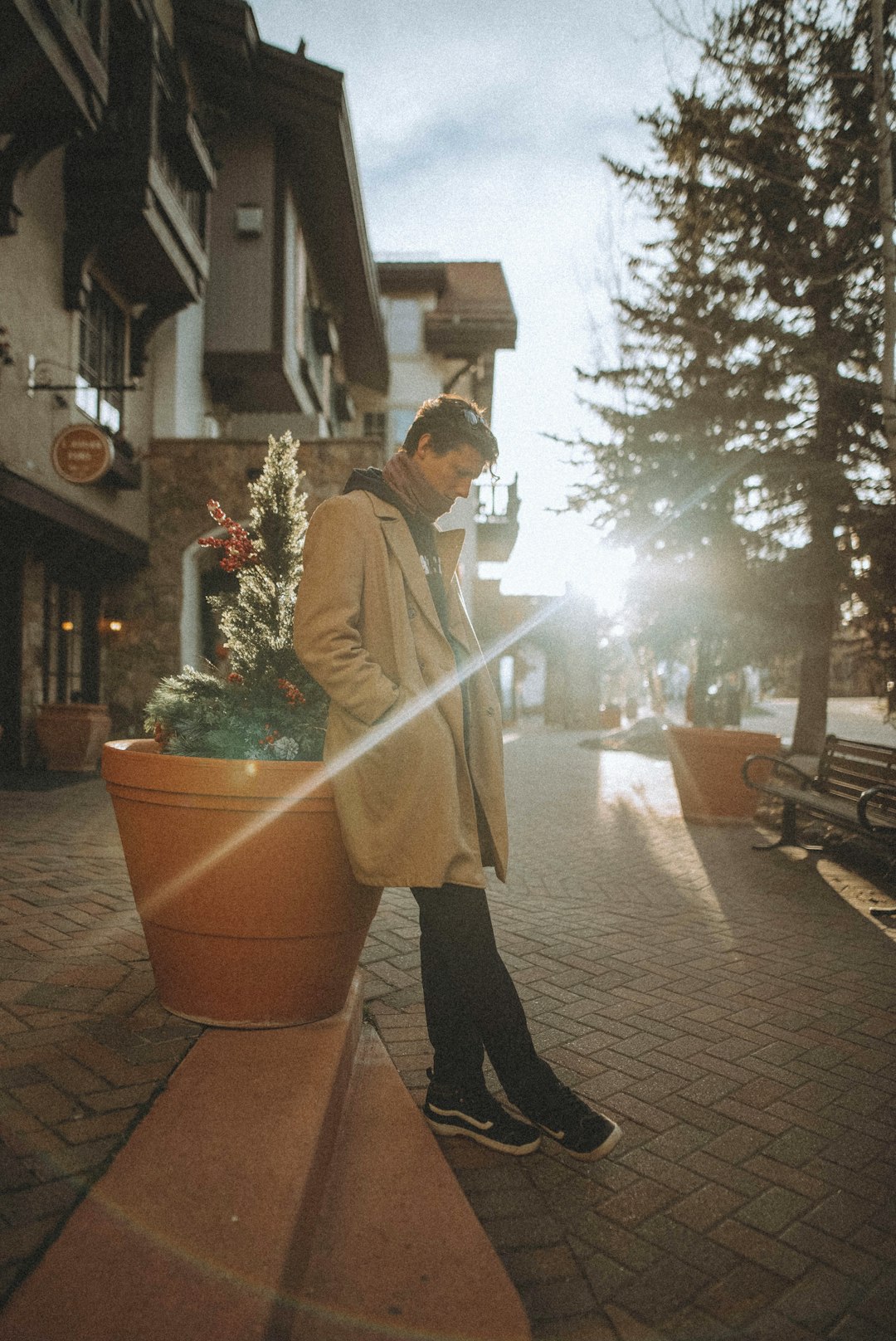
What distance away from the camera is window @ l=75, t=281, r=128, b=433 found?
35.9 feet

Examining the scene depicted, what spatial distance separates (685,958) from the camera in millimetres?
3973

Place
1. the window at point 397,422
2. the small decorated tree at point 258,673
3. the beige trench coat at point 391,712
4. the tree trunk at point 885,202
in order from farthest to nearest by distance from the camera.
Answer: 1. the window at point 397,422
2. the tree trunk at point 885,202
3. the small decorated tree at point 258,673
4. the beige trench coat at point 391,712

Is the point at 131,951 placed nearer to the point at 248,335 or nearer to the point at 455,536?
the point at 455,536

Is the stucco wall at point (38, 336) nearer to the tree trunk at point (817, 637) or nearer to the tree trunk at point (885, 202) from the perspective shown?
the tree trunk at point (885, 202)

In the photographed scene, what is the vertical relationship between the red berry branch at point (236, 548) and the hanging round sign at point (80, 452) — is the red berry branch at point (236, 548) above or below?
below

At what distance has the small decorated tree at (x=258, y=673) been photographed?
9.27 ft

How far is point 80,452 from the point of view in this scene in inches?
371

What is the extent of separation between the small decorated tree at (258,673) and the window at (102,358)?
27.7 ft

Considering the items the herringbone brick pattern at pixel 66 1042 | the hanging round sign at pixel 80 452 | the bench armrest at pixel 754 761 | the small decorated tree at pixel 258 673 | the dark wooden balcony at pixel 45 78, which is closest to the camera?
the herringbone brick pattern at pixel 66 1042

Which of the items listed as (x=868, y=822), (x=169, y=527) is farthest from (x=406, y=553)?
(x=169, y=527)

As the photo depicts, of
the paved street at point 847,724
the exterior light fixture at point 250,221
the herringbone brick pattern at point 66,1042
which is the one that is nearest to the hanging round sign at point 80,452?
the herringbone brick pattern at point 66,1042

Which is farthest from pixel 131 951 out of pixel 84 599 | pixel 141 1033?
pixel 84 599

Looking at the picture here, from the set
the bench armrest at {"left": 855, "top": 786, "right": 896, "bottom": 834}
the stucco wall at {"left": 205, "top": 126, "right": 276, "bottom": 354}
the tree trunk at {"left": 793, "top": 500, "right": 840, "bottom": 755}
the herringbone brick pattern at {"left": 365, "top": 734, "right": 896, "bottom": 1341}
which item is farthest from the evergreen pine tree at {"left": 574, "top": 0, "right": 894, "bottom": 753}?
the stucco wall at {"left": 205, "top": 126, "right": 276, "bottom": 354}

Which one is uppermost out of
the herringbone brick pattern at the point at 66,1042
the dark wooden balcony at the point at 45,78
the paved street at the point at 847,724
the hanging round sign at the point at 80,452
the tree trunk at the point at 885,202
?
the dark wooden balcony at the point at 45,78
